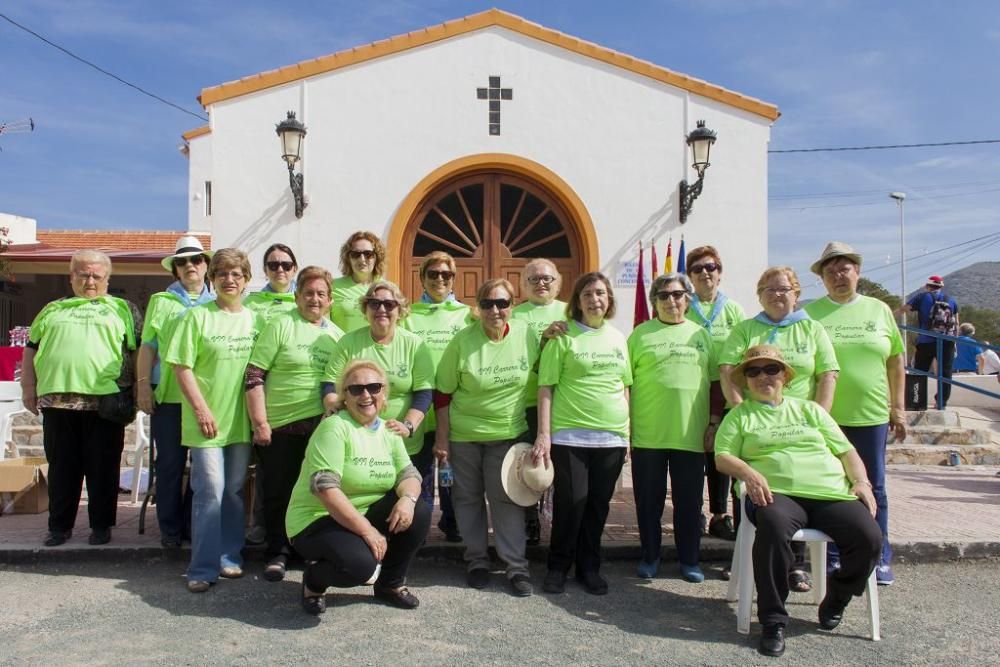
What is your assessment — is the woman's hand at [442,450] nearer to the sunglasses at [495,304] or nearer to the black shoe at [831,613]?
the sunglasses at [495,304]

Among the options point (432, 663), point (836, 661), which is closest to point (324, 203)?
point (432, 663)

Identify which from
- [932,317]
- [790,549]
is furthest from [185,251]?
[932,317]

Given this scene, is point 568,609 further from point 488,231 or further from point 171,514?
point 488,231

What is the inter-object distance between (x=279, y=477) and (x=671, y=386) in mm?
2134

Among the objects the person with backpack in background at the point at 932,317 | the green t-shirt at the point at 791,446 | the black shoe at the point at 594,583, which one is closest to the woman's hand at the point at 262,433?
the black shoe at the point at 594,583

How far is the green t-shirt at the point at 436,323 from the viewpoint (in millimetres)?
4484

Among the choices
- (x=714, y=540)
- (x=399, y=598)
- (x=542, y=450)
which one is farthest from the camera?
(x=714, y=540)

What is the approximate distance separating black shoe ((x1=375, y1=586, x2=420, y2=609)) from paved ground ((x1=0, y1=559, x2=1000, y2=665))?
0.06 metres

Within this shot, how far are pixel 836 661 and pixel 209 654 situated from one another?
2578mm

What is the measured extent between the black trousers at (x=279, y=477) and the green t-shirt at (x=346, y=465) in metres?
0.48

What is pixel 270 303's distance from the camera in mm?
4574

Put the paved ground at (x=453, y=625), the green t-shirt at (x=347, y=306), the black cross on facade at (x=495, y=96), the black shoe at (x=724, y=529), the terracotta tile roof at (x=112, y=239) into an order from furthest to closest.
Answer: the terracotta tile roof at (x=112, y=239)
the black cross on facade at (x=495, y=96)
the black shoe at (x=724, y=529)
the green t-shirt at (x=347, y=306)
the paved ground at (x=453, y=625)

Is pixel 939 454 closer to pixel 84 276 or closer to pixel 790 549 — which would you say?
pixel 790 549

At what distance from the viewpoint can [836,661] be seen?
3234mm
